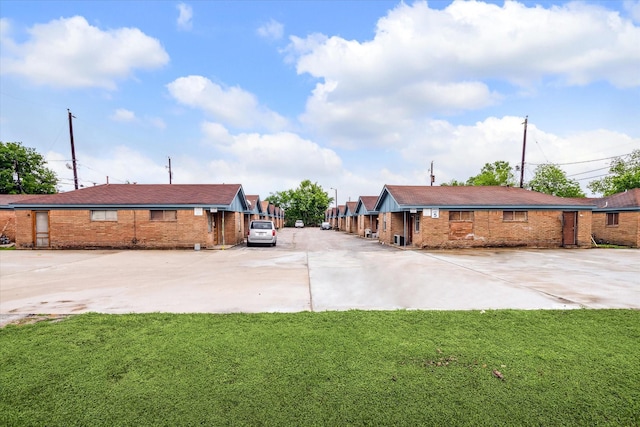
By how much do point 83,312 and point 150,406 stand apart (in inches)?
151

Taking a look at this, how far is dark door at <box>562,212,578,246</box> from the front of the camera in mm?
19844

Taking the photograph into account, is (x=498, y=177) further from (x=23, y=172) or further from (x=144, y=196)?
(x=23, y=172)

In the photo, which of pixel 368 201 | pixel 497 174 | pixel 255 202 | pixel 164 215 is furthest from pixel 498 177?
pixel 164 215

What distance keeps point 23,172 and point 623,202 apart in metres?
64.1

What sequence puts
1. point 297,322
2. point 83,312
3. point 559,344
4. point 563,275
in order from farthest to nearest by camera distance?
point 563,275, point 83,312, point 297,322, point 559,344

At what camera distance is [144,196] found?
63.8 feet

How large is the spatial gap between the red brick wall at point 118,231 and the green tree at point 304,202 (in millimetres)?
49260

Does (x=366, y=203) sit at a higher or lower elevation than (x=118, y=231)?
higher

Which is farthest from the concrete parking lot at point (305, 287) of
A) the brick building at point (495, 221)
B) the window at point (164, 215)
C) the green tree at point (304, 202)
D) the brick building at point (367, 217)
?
the green tree at point (304, 202)

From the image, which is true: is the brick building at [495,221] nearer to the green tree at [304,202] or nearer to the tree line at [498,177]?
the tree line at [498,177]

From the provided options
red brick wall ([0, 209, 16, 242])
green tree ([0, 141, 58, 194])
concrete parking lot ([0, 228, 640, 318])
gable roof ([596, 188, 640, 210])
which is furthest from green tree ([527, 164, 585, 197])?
green tree ([0, 141, 58, 194])

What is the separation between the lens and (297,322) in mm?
4957

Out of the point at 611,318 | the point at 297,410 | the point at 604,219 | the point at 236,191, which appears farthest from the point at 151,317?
the point at 604,219

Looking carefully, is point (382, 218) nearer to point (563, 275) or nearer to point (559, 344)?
point (563, 275)
